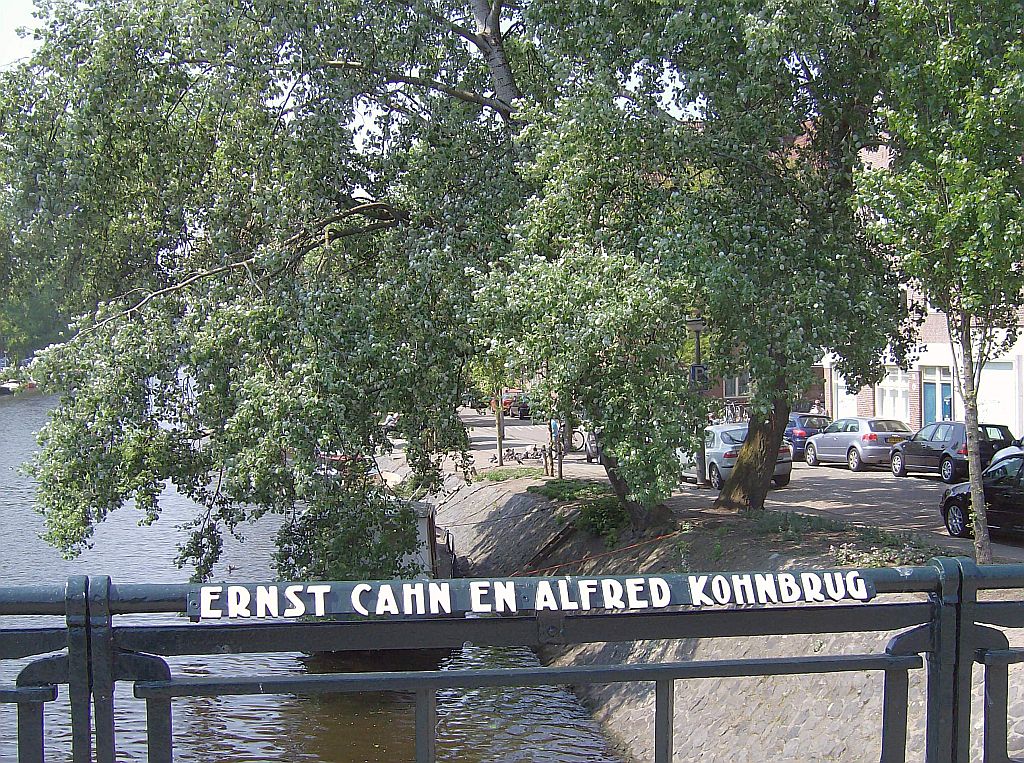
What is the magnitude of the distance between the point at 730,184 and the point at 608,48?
2332mm

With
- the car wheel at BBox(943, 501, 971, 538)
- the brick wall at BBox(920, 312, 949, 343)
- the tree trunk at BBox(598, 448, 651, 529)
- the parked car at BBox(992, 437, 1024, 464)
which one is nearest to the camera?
the tree trunk at BBox(598, 448, 651, 529)

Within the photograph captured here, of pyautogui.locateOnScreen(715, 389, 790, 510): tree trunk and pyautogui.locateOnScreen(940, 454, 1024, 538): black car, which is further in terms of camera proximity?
pyautogui.locateOnScreen(715, 389, 790, 510): tree trunk

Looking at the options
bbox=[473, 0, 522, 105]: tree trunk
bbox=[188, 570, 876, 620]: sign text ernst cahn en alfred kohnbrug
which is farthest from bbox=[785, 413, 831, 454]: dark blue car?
bbox=[188, 570, 876, 620]: sign text ernst cahn en alfred kohnbrug

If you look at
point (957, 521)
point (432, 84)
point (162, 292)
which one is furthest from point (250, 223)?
point (957, 521)

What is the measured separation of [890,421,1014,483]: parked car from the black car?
909cm

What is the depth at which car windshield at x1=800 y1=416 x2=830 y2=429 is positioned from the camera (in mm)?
38031

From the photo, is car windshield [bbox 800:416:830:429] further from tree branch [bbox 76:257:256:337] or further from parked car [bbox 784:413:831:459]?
tree branch [bbox 76:257:256:337]

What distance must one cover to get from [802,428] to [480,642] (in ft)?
119

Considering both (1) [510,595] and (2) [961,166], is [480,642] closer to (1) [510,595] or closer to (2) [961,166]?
(1) [510,595]

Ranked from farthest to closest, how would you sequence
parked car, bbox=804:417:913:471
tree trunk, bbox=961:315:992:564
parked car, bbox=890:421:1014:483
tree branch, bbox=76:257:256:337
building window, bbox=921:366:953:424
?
building window, bbox=921:366:953:424 → parked car, bbox=804:417:913:471 → parked car, bbox=890:421:1014:483 → tree branch, bbox=76:257:256:337 → tree trunk, bbox=961:315:992:564

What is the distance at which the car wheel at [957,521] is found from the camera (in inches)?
721

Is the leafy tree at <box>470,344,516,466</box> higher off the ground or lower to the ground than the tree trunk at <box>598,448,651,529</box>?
higher

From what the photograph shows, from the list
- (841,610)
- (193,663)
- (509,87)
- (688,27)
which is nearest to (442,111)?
(509,87)

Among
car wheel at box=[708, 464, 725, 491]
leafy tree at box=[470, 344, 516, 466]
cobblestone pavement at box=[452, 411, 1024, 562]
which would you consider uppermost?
leafy tree at box=[470, 344, 516, 466]
